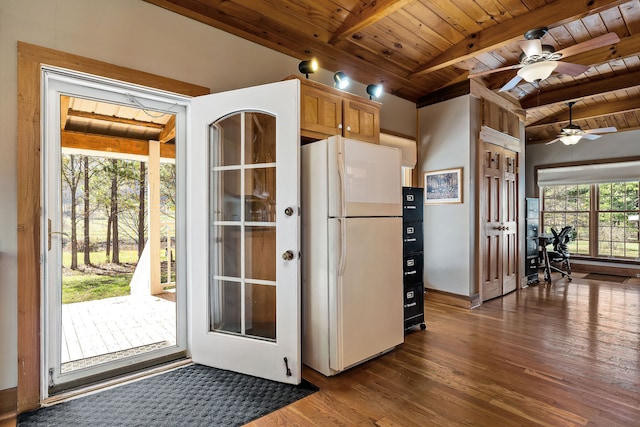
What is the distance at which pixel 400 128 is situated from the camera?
4445mm

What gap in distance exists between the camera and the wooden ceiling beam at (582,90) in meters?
4.41

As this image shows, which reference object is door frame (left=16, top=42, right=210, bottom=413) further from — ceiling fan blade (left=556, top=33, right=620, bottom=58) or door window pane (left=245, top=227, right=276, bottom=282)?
ceiling fan blade (left=556, top=33, right=620, bottom=58)

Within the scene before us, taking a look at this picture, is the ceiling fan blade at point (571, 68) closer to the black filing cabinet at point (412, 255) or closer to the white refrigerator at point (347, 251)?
the black filing cabinet at point (412, 255)

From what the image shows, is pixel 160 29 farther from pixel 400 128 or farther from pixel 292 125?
pixel 400 128

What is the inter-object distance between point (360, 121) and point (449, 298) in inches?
105

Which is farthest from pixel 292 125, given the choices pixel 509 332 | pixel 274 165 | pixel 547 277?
pixel 547 277

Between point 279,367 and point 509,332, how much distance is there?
2.33m

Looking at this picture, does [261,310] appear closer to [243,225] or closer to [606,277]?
[243,225]

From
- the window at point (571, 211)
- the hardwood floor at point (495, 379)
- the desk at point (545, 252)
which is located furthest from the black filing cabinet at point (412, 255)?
the window at point (571, 211)

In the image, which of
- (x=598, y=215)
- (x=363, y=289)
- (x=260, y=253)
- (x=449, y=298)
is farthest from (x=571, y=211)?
(x=260, y=253)

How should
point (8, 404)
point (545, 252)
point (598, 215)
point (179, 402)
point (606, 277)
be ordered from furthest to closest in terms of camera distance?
point (598, 215)
point (606, 277)
point (545, 252)
point (179, 402)
point (8, 404)

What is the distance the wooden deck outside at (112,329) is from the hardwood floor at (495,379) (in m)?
1.38

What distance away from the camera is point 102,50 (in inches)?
86.4

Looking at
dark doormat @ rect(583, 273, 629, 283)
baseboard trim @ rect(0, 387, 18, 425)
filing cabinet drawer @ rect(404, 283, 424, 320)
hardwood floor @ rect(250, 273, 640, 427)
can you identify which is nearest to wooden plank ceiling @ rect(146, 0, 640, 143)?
filing cabinet drawer @ rect(404, 283, 424, 320)
